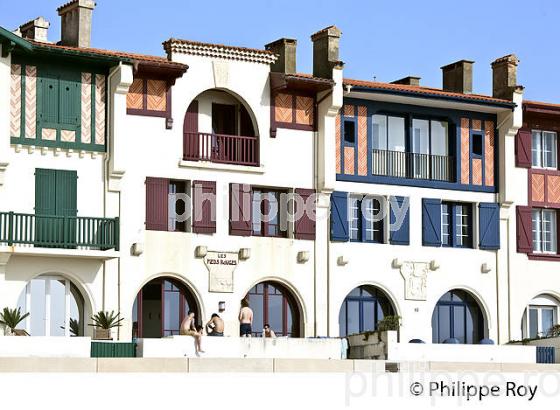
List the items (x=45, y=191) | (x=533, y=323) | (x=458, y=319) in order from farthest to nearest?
(x=533, y=323), (x=458, y=319), (x=45, y=191)

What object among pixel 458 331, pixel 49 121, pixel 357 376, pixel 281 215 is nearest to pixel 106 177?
pixel 49 121

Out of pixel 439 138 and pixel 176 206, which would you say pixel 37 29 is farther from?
pixel 439 138

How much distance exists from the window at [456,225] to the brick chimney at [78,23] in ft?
39.7

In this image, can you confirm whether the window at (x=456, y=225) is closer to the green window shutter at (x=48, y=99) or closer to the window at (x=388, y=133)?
the window at (x=388, y=133)

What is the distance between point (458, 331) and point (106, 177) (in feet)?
40.4

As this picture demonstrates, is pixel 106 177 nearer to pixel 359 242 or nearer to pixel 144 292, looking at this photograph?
pixel 144 292

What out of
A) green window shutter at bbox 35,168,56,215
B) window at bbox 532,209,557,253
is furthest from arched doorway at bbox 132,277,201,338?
window at bbox 532,209,557,253

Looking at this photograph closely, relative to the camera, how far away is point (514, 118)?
47844 mm

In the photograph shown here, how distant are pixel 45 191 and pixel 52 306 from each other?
3.06 meters

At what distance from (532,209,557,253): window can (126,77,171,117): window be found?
13.0 m

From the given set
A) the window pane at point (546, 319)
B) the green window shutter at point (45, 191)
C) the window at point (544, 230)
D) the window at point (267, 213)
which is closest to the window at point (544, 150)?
the window at point (544, 230)

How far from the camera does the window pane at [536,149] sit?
161 ft

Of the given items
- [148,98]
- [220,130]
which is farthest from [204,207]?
[148,98]

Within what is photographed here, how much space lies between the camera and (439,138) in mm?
47688
